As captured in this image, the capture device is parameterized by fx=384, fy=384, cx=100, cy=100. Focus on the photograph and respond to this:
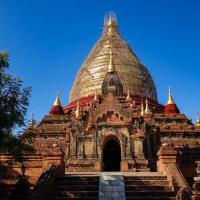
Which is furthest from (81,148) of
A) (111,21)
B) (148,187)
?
(111,21)

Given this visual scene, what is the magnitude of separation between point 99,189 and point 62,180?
7.16 feet

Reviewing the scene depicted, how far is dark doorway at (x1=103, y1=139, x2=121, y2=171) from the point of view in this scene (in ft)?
95.1

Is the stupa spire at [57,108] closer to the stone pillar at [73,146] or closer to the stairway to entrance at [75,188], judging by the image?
the stone pillar at [73,146]

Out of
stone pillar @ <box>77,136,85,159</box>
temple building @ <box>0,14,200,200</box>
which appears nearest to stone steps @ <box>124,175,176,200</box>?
temple building @ <box>0,14,200,200</box>

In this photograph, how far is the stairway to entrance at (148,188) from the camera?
15.8 metres

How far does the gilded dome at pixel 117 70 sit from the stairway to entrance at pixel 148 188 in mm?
29647

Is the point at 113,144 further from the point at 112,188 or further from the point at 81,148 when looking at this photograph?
the point at 112,188

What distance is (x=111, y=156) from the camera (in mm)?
29719

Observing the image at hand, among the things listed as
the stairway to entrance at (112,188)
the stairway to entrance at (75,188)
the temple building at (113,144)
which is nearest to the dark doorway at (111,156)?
the temple building at (113,144)

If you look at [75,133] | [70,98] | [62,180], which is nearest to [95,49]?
[70,98]

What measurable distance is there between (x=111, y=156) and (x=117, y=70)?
2156cm

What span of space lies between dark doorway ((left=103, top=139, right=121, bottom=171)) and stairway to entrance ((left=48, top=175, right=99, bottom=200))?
11.1 meters

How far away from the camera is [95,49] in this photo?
180 feet

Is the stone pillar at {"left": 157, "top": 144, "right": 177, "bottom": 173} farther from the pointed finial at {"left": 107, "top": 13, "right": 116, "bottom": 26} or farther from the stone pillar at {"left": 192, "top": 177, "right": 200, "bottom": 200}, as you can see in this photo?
the pointed finial at {"left": 107, "top": 13, "right": 116, "bottom": 26}
